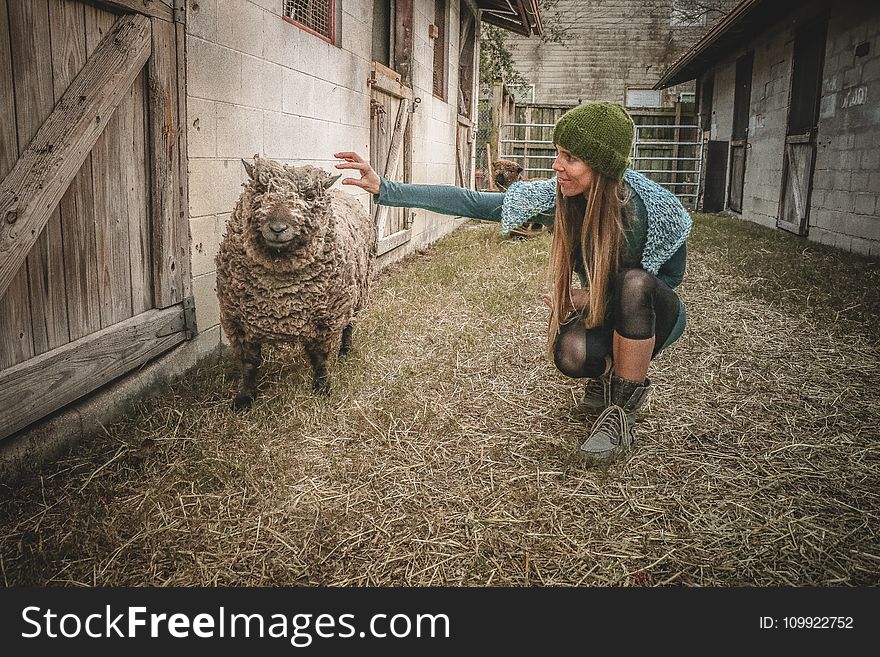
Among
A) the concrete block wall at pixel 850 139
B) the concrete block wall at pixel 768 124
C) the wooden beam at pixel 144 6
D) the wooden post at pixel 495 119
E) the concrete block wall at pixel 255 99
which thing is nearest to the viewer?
the wooden beam at pixel 144 6

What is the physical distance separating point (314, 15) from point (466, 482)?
393 cm

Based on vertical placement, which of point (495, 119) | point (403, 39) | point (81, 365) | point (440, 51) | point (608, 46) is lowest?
point (81, 365)

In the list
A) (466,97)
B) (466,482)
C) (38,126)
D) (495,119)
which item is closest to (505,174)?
(466,97)

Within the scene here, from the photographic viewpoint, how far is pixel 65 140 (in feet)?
8.59

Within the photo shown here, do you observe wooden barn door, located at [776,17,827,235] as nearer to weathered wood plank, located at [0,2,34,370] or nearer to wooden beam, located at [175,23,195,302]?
wooden beam, located at [175,23,195,302]

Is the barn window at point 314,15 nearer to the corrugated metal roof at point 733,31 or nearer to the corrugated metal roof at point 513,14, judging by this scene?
the corrugated metal roof at point 513,14

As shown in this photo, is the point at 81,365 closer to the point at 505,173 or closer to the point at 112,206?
the point at 112,206

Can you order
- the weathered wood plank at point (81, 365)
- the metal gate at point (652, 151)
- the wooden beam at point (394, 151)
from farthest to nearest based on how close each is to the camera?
the metal gate at point (652, 151) → the wooden beam at point (394, 151) → the weathered wood plank at point (81, 365)

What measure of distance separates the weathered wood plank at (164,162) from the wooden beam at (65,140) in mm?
134

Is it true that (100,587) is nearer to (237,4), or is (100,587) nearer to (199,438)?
(199,438)

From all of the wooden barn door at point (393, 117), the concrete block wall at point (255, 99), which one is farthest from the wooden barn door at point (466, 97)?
the concrete block wall at point (255, 99)

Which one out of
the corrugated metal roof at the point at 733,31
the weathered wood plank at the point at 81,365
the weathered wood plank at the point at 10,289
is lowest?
the weathered wood plank at the point at 81,365

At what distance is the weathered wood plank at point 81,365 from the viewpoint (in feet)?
8.16

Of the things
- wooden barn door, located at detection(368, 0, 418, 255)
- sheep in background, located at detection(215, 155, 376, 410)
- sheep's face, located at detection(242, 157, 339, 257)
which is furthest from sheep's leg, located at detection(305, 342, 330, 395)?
wooden barn door, located at detection(368, 0, 418, 255)
